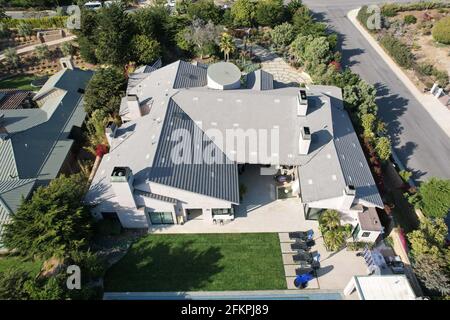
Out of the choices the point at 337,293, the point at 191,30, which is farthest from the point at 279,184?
the point at 191,30

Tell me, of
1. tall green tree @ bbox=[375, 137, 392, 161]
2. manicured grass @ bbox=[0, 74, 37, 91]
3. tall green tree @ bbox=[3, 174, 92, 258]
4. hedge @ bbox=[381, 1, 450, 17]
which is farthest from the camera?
hedge @ bbox=[381, 1, 450, 17]

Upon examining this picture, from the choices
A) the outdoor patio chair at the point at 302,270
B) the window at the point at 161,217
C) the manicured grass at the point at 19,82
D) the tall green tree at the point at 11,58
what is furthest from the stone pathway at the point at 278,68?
the tall green tree at the point at 11,58

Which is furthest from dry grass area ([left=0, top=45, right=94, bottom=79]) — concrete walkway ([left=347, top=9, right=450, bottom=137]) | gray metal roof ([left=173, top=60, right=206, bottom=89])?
concrete walkway ([left=347, top=9, right=450, bottom=137])

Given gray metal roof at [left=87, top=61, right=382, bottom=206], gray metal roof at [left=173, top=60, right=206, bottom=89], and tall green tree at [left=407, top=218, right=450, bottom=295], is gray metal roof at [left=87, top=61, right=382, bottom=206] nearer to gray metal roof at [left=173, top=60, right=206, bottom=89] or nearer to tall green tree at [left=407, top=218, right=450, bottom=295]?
gray metal roof at [left=173, top=60, right=206, bottom=89]

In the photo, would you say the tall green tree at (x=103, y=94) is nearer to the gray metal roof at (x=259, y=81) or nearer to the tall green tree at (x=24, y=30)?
the gray metal roof at (x=259, y=81)

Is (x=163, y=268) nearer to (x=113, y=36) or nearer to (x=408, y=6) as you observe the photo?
(x=113, y=36)

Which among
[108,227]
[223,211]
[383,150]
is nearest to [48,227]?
[108,227]

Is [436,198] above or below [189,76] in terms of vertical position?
below
